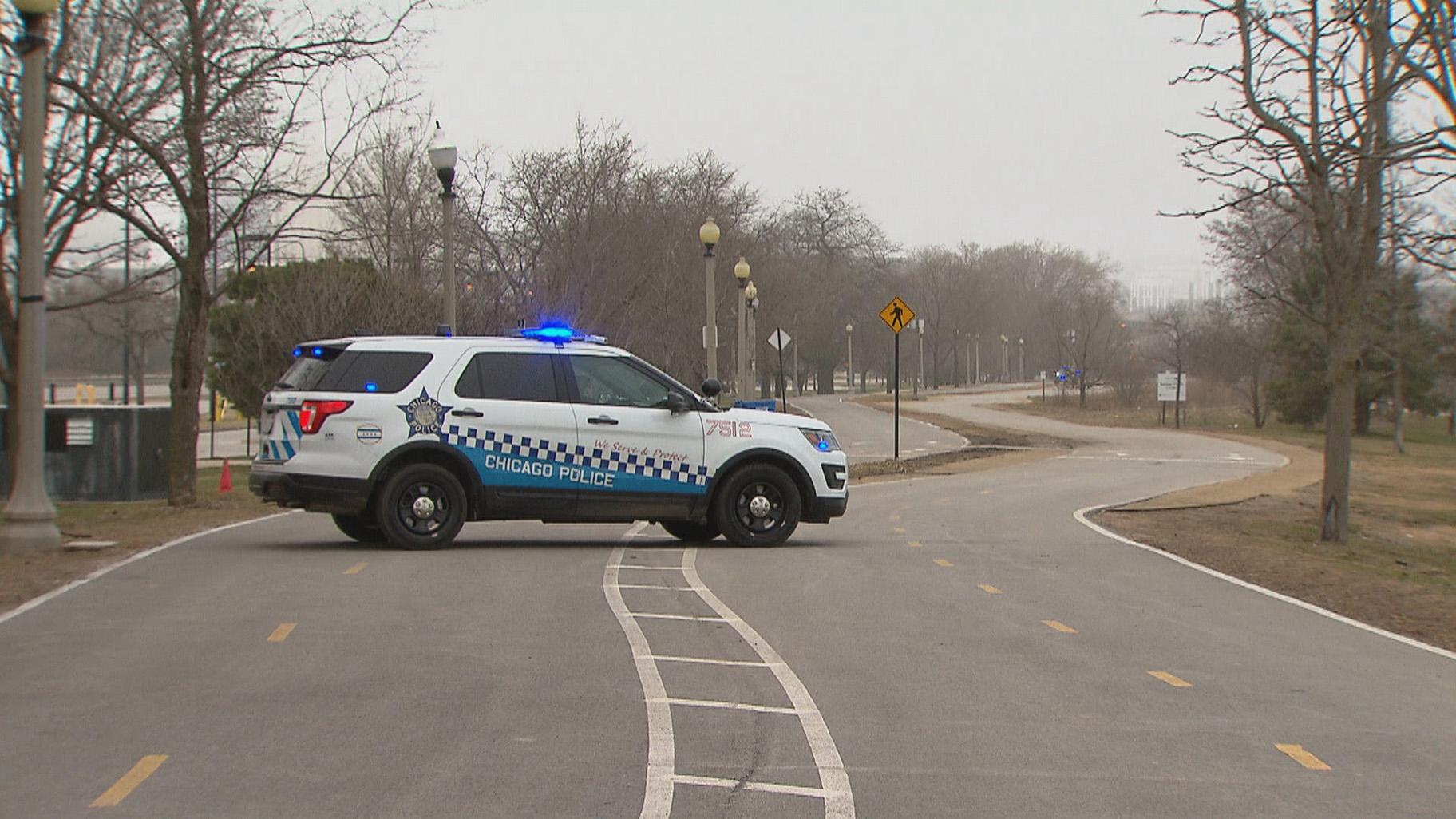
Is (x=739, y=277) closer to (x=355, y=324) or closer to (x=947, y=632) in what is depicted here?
(x=355, y=324)

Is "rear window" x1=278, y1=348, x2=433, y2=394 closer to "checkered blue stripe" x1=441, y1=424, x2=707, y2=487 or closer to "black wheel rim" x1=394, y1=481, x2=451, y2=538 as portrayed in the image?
"checkered blue stripe" x1=441, y1=424, x2=707, y2=487

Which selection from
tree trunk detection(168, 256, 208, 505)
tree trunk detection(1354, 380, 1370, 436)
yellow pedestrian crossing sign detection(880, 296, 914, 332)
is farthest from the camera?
tree trunk detection(1354, 380, 1370, 436)

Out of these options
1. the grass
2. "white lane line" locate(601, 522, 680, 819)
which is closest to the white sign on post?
the grass

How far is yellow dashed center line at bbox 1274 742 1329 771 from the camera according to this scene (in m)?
6.34

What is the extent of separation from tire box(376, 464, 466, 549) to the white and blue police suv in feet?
0.04

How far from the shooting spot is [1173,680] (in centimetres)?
817

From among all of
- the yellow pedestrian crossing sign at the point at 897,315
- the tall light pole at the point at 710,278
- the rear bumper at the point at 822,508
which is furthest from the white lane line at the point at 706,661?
the yellow pedestrian crossing sign at the point at 897,315

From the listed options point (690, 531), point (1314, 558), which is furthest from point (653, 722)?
point (1314, 558)

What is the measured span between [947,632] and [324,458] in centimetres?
623

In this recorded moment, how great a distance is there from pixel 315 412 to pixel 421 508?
128 cm

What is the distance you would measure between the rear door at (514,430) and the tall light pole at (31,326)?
365cm

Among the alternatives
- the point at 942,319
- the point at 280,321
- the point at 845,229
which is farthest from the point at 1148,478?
the point at 942,319

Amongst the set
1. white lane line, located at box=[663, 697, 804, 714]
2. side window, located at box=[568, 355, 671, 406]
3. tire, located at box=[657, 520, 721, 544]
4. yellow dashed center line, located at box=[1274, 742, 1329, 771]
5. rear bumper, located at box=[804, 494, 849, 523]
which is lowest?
yellow dashed center line, located at box=[1274, 742, 1329, 771]

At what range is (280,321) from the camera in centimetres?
3195
